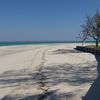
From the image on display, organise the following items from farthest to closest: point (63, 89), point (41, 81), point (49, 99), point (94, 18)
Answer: point (94, 18) < point (41, 81) < point (63, 89) < point (49, 99)

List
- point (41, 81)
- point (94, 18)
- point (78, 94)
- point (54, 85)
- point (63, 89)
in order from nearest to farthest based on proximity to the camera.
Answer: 1. point (78, 94)
2. point (63, 89)
3. point (54, 85)
4. point (41, 81)
5. point (94, 18)

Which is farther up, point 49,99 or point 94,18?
point 94,18

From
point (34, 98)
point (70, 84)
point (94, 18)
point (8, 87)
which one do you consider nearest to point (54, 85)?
point (70, 84)

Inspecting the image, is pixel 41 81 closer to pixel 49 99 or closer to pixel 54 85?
pixel 54 85

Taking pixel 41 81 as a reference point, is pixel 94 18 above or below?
above

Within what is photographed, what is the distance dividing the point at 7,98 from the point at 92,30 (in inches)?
2167

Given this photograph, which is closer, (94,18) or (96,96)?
(96,96)

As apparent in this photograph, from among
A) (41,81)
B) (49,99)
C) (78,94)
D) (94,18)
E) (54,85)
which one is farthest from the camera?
(94,18)

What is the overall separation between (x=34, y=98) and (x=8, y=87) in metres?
3.36

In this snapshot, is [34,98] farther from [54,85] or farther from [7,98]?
[54,85]

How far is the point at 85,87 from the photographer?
1444 cm

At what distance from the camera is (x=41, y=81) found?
55.0ft

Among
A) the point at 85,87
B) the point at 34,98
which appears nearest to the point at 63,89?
the point at 85,87

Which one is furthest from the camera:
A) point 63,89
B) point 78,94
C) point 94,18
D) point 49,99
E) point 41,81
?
point 94,18
